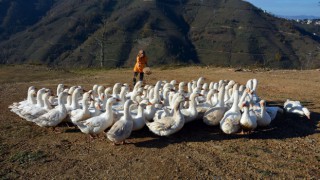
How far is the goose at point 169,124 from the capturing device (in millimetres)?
8962

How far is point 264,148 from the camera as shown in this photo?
8.80 meters

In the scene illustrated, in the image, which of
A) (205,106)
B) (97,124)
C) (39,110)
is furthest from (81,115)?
(205,106)

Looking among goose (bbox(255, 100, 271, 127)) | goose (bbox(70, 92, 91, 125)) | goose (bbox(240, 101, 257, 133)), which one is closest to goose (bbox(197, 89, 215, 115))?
goose (bbox(240, 101, 257, 133))

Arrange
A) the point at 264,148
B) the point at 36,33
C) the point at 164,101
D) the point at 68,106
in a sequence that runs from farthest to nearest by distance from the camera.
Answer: the point at 36,33 < the point at 164,101 < the point at 68,106 < the point at 264,148

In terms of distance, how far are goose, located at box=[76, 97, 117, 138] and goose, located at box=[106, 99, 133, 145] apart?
0.41 m

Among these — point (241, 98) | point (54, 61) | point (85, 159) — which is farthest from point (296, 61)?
point (85, 159)

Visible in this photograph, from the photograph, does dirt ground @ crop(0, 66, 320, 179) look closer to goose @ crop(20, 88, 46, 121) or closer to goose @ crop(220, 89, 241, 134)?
goose @ crop(220, 89, 241, 134)

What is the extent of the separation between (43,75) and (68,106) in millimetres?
12560

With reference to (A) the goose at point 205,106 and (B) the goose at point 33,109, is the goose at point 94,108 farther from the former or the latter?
(A) the goose at point 205,106

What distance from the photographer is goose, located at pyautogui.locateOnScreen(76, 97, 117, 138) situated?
899 centimetres

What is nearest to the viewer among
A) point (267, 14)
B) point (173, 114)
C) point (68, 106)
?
point (173, 114)

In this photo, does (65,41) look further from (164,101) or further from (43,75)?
(164,101)

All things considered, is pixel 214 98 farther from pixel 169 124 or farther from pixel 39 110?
pixel 39 110

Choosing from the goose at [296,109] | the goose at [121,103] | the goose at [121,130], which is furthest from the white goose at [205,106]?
the goose at [296,109]
